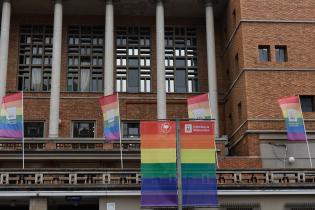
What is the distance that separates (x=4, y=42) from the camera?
40.5 metres

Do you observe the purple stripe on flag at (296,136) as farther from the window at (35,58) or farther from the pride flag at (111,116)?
the window at (35,58)

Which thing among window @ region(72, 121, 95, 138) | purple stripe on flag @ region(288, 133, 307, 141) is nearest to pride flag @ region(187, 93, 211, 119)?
purple stripe on flag @ region(288, 133, 307, 141)

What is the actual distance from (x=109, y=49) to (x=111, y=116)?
27.4 feet

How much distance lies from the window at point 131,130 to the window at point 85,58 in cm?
332

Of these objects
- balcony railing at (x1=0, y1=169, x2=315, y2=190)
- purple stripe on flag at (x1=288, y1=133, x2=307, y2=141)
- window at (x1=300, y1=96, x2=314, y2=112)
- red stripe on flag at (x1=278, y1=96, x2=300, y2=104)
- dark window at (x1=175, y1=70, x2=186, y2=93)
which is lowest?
balcony railing at (x1=0, y1=169, x2=315, y2=190)

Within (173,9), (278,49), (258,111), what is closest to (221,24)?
(173,9)

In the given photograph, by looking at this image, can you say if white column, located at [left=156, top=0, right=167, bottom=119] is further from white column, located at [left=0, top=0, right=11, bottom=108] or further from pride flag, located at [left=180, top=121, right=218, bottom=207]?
pride flag, located at [left=180, top=121, right=218, bottom=207]

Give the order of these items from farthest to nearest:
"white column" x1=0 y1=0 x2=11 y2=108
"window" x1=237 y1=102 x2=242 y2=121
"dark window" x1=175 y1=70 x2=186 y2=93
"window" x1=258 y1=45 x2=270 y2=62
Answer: "dark window" x1=175 y1=70 x2=186 y2=93
"white column" x1=0 y1=0 x2=11 y2=108
"window" x1=237 y1=102 x2=242 y2=121
"window" x1=258 y1=45 x2=270 y2=62

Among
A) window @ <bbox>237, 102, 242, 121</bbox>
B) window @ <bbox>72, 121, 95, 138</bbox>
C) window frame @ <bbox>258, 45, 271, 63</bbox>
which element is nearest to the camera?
window frame @ <bbox>258, 45, 271, 63</bbox>

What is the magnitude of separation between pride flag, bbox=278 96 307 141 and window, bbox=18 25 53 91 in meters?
17.5

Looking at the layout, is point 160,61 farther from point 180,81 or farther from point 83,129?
point 83,129

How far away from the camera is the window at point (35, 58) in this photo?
4303 centimetres

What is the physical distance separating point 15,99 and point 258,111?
14.4 meters

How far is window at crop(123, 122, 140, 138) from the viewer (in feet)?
136
